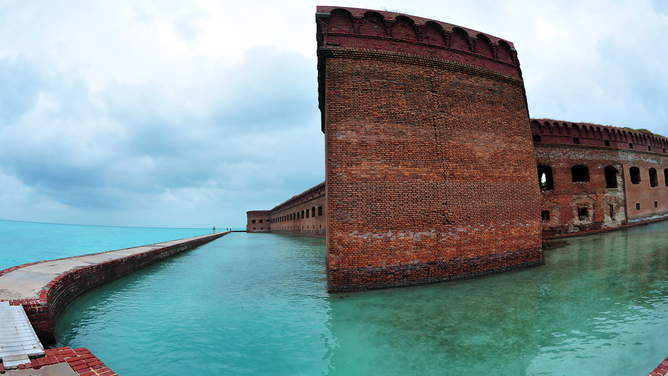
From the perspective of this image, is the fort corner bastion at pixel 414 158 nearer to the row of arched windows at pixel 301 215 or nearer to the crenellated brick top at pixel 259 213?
the row of arched windows at pixel 301 215

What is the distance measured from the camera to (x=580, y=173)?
1880cm

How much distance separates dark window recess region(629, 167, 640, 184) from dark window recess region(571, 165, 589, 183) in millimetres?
5812

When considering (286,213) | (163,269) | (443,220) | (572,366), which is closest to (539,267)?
(443,220)

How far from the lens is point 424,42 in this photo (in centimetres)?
747

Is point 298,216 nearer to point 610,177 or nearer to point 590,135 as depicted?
point 590,135

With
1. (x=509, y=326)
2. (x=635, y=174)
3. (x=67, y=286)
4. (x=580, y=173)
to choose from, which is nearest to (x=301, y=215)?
(x=580, y=173)

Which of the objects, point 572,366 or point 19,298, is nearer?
point 572,366

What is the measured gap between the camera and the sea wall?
12.9 ft

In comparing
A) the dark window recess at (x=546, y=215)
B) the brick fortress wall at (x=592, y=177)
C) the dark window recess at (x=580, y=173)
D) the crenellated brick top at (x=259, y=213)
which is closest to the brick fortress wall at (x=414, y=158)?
the dark window recess at (x=546, y=215)

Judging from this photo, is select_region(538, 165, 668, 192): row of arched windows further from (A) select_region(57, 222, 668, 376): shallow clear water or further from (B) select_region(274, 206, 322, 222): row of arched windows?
(B) select_region(274, 206, 322, 222): row of arched windows

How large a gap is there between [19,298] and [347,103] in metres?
6.38

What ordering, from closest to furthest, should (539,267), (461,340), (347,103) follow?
(461,340) < (347,103) < (539,267)

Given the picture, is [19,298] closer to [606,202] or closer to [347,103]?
[347,103]

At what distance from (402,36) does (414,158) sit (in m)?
3.14
